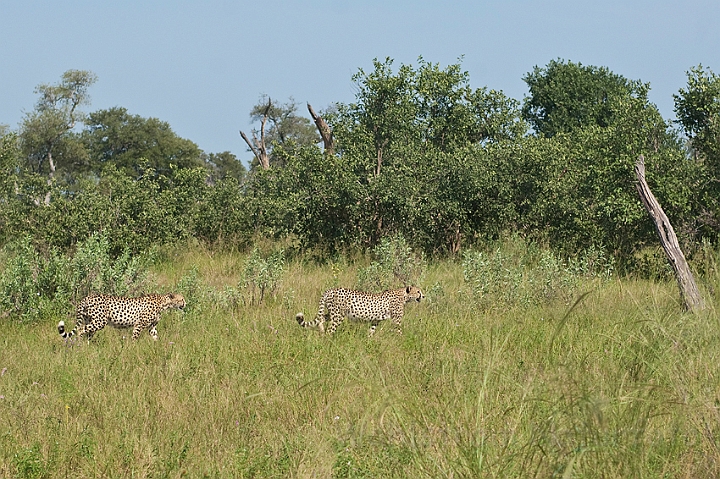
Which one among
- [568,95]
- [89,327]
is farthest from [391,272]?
[568,95]

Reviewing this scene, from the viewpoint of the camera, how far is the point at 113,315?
27.2ft

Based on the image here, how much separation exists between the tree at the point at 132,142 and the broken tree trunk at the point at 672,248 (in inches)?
1422

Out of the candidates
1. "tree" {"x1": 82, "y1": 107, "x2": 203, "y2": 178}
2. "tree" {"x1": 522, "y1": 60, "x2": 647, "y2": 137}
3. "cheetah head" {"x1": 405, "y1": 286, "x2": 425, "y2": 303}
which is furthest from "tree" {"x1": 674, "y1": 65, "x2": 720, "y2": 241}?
"tree" {"x1": 82, "y1": 107, "x2": 203, "y2": 178}

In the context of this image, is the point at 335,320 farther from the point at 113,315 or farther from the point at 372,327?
the point at 113,315

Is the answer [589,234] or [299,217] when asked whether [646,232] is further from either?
[299,217]

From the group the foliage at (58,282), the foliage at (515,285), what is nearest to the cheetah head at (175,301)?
the foliage at (58,282)

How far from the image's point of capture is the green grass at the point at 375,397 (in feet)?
12.3

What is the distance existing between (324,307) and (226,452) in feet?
13.1

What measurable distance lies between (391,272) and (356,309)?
10.5ft

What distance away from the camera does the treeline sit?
1238 cm

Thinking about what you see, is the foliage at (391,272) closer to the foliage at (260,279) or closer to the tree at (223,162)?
the foliage at (260,279)

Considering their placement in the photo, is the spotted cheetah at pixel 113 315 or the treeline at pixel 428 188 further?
the treeline at pixel 428 188

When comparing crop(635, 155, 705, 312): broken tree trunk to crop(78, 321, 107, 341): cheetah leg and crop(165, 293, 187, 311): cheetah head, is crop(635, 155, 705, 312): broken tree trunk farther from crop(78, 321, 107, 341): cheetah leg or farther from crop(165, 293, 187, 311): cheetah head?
crop(78, 321, 107, 341): cheetah leg

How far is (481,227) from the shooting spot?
1541 centimetres
